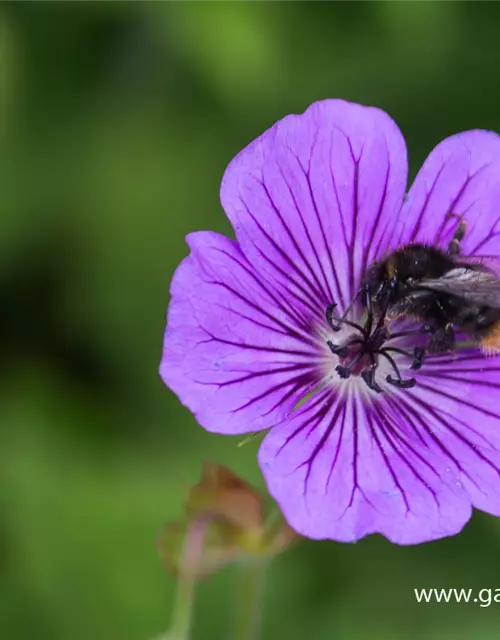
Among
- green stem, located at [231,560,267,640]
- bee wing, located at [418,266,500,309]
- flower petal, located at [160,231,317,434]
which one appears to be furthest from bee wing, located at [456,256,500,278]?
green stem, located at [231,560,267,640]

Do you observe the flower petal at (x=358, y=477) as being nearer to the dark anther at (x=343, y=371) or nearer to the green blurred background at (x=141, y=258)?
the dark anther at (x=343, y=371)

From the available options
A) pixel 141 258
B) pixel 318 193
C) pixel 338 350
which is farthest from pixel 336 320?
pixel 141 258

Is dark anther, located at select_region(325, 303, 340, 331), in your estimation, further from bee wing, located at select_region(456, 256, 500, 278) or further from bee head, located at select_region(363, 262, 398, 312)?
bee wing, located at select_region(456, 256, 500, 278)

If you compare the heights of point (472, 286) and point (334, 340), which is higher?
point (334, 340)

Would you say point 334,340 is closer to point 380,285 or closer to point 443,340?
point 380,285

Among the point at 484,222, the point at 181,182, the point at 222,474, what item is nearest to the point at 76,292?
the point at 181,182

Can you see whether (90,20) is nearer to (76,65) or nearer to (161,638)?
(76,65)
